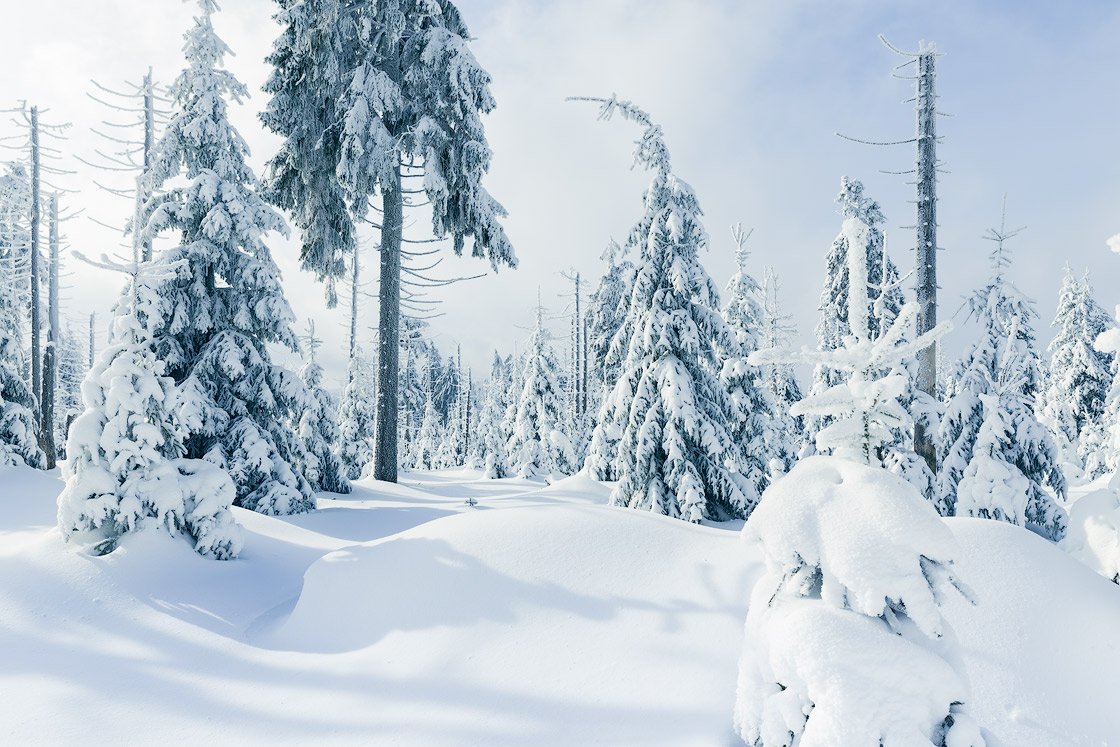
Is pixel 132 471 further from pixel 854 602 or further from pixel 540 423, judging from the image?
pixel 540 423

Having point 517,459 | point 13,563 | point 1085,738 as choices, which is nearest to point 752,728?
point 1085,738

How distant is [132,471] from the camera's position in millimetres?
7453

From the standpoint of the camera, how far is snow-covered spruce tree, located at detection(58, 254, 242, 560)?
7.18m

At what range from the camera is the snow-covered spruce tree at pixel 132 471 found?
283 inches

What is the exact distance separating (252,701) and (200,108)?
11.1 metres

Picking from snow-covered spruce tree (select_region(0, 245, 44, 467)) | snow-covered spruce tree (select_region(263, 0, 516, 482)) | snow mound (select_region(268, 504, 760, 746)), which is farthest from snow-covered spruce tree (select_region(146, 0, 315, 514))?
snow-covered spruce tree (select_region(0, 245, 44, 467))

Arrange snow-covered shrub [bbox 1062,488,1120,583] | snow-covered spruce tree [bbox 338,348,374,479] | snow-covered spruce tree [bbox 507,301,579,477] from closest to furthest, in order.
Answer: snow-covered shrub [bbox 1062,488,1120,583]
snow-covered spruce tree [bbox 507,301,579,477]
snow-covered spruce tree [bbox 338,348,374,479]

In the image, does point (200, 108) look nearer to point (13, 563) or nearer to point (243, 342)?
point (243, 342)

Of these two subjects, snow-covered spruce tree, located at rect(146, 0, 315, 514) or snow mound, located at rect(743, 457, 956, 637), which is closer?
snow mound, located at rect(743, 457, 956, 637)

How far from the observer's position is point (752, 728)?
306 centimetres

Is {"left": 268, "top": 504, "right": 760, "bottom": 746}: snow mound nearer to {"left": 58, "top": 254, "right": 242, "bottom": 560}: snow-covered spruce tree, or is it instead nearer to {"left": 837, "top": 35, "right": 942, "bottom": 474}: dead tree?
{"left": 58, "top": 254, "right": 242, "bottom": 560}: snow-covered spruce tree

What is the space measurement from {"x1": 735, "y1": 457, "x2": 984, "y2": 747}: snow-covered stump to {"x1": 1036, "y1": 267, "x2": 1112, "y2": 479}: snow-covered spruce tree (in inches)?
1300

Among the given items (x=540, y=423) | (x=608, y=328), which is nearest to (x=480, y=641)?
(x=608, y=328)

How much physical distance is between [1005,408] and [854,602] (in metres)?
9.20
